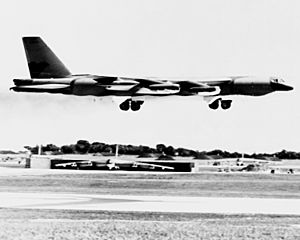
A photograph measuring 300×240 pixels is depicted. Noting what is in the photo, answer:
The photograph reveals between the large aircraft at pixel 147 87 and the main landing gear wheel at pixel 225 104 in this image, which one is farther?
the large aircraft at pixel 147 87

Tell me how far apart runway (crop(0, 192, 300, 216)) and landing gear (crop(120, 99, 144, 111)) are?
10.5 metres

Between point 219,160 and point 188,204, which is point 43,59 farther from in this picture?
point 219,160

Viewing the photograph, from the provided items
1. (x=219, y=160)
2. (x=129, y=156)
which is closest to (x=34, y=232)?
(x=129, y=156)

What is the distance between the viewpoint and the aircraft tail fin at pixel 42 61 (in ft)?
152

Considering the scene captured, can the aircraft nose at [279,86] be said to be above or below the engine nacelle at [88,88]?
above

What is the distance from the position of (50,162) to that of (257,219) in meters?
95.9

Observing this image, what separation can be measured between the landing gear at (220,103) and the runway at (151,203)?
1000 centimetres

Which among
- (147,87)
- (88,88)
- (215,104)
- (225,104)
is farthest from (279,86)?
(88,88)

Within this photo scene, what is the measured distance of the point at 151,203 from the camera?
53.8m

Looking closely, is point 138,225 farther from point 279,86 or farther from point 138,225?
point 279,86

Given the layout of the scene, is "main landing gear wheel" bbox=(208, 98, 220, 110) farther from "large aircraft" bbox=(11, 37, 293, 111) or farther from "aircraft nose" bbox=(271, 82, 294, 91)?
"aircraft nose" bbox=(271, 82, 294, 91)

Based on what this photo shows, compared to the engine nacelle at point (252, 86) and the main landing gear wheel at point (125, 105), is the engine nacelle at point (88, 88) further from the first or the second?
the engine nacelle at point (252, 86)

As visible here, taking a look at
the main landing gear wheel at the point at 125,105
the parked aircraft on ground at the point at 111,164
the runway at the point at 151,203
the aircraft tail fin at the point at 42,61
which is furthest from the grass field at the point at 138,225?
the parked aircraft on ground at the point at 111,164

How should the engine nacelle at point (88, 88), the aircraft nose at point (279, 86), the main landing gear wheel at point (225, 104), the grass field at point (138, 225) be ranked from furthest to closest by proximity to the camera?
1. the aircraft nose at point (279, 86)
2. the engine nacelle at point (88, 88)
3. the main landing gear wheel at point (225, 104)
4. the grass field at point (138, 225)
